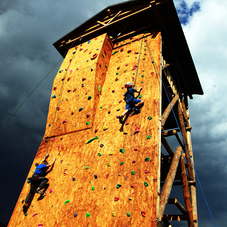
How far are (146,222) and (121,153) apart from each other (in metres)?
1.78

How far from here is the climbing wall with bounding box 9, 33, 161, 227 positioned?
4406 millimetres

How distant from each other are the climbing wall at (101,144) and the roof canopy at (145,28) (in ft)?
2.62

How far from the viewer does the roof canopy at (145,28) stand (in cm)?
795

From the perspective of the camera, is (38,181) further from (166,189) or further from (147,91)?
(147,91)

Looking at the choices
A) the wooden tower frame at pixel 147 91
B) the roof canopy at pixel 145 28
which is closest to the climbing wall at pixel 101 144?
the wooden tower frame at pixel 147 91

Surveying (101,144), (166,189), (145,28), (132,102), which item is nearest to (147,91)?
(132,102)

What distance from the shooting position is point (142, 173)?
457 cm

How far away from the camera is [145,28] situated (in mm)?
8211

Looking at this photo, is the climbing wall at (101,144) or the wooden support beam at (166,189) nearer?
the wooden support beam at (166,189)

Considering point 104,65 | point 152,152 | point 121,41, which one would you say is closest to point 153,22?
point 121,41

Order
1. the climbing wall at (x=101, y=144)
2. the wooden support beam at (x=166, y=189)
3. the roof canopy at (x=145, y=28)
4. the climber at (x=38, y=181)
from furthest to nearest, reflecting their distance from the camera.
Result: the roof canopy at (x=145, y=28) < the climber at (x=38, y=181) < the climbing wall at (x=101, y=144) < the wooden support beam at (x=166, y=189)

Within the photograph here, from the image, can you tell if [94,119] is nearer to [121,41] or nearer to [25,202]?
[25,202]

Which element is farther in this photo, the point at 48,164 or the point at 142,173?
the point at 48,164

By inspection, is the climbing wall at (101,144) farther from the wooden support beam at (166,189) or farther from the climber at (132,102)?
the wooden support beam at (166,189)
